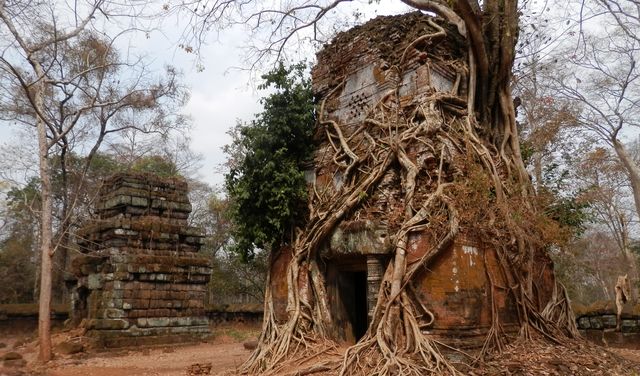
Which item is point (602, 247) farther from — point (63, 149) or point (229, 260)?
point (63, 149)

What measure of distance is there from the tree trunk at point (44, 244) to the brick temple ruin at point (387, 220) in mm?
4754

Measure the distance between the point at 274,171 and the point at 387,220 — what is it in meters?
Answer: 2.05

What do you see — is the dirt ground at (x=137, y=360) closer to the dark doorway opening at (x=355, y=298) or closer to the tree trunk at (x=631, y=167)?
the dark doorway opening at (x=355, y=298)

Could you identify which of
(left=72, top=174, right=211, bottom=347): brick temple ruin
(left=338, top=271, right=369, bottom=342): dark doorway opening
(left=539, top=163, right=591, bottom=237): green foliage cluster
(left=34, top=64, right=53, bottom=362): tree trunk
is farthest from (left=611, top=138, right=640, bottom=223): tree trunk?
(left=34, top=64, right=53, bottom=362): tree trunk

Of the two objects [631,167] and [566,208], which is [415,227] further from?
[631,167]

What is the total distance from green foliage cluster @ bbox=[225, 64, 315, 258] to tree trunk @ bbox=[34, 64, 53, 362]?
13.8 ft

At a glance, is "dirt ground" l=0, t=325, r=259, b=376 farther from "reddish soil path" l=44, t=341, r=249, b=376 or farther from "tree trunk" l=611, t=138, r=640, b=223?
"tree trunk" l=611, t=138, r=640, b=223

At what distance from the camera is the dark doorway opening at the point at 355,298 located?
719 centimetres

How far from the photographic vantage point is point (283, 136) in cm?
785

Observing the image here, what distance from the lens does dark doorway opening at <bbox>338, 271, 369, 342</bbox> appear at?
283 inches

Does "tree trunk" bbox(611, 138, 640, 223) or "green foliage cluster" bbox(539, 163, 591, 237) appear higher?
"tree trunk" bbox(611, 138, 640, 223)

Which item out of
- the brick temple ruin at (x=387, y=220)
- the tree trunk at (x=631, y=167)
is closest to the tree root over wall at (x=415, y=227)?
the brick temple ruin at (x=387, y=220)

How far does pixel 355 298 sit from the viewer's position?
7402 millimetres

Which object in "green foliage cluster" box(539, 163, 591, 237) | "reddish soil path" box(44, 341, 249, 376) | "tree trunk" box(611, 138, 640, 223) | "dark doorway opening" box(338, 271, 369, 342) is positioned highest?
"tree trunk" box(611, 138, 640, 223)
